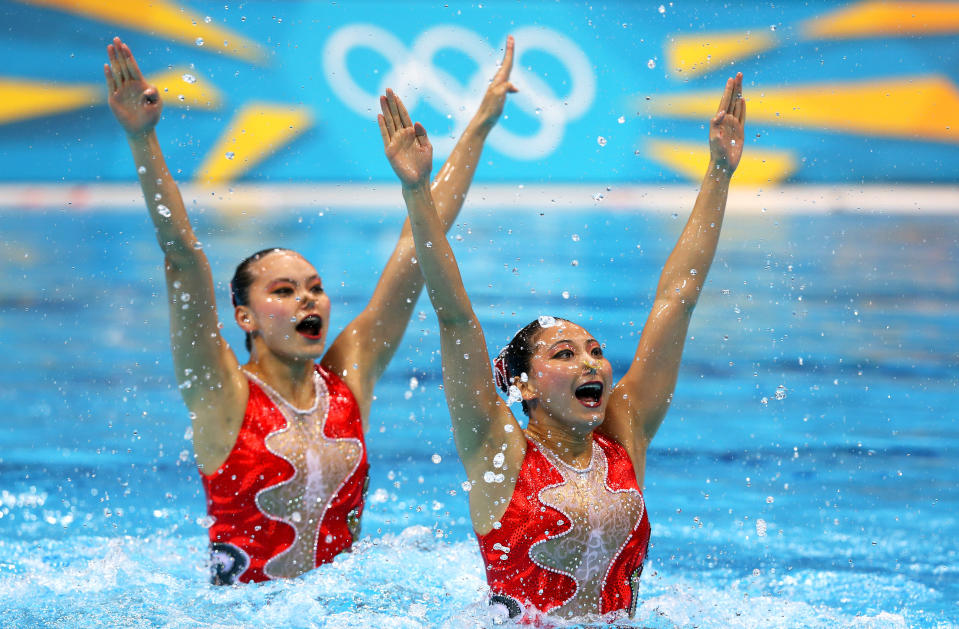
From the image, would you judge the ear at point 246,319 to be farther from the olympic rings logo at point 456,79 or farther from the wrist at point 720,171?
the olympic rings logo at point 456,79

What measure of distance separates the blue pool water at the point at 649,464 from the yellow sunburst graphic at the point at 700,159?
4.12 meters

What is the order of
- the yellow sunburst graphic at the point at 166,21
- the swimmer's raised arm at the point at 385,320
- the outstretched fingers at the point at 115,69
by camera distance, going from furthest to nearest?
the yellow sunburst graphic at the point at 166,21
the swimmer's raised arm at the point at 385,320
the outstretched fingers at the point at 115,69

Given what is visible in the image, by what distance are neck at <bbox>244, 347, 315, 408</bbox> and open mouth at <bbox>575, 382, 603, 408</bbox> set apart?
3.14 ft

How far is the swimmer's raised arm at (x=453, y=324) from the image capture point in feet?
9.32

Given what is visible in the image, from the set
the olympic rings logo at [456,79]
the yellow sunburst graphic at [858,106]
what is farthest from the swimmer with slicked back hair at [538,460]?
the yellow sunburst graphic at [858,106]

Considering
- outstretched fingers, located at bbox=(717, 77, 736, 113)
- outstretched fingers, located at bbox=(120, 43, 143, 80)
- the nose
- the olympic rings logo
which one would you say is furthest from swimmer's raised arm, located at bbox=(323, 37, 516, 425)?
the olympic rings logo

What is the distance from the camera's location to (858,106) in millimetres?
15008

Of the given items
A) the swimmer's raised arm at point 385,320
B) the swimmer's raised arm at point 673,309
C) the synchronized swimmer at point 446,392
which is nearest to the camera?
the synchronized swimmer at point 446,392

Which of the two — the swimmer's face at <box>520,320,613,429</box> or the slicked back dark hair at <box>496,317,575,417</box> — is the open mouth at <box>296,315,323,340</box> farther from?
the swimmer's face at <box>520,320,613,429</box>

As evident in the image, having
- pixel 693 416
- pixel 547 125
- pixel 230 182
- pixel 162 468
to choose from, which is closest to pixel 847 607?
pixel 693 416

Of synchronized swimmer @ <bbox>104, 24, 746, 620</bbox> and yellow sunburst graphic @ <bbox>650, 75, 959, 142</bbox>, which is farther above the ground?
yellow sunburst graphic @ <bbox>650, 75, 959, 142</bbox>

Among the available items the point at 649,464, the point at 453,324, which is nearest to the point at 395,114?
the point at 453,324

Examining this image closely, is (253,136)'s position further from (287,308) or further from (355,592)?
(355,592)

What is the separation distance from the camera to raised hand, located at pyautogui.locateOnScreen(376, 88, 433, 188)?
2842 mm
